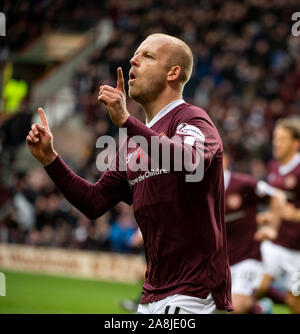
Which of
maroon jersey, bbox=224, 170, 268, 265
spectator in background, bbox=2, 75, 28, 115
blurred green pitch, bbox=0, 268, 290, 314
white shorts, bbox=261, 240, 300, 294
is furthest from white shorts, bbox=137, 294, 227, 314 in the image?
spectator in background, bbox=2, 75, 28, 115

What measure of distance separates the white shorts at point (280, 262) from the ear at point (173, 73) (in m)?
4.39

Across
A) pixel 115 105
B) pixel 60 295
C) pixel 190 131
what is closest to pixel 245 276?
pixel 190 131

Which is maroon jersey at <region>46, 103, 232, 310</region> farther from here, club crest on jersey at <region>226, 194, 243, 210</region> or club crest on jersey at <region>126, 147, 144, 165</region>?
club crest on jersey at <region>226, 194, 243, 210</region>

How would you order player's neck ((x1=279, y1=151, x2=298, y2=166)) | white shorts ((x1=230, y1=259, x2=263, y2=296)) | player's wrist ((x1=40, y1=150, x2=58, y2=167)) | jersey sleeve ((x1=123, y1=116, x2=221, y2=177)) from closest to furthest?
1. jersey sleeve ((x1=123, y1=116, x2=221, y2=177))
2. player's wrist ((x1=40, y1=150, x2=58, y2=167))
3. white shorts ((x1=230, y1=259, x2=263, y2=296))
4. player's neck ((x1=279, y1=151, x2=298, y2=166))

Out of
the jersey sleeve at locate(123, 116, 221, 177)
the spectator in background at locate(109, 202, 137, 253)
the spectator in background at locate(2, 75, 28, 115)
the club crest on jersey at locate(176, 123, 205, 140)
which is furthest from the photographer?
the spectator in background at locate(2, 75, 28, 115)

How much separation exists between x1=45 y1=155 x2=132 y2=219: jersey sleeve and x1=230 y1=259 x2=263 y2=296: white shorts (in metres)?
2.87

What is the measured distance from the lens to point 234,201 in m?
7.25

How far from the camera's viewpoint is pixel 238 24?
60.2ft

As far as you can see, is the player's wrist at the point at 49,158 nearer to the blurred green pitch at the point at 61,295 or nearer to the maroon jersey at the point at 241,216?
the maroon jersey at the point at 241,216

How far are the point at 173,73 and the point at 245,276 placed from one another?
352 cm

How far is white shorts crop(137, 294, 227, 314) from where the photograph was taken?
376 centimetres

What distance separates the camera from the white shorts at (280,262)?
7922 millimetres

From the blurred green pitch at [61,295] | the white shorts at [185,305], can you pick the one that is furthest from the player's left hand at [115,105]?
the blurred green pitch at [61,295]
